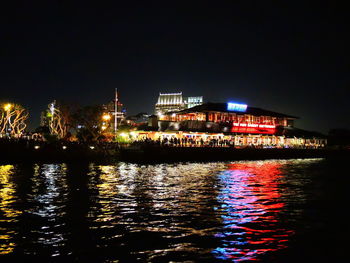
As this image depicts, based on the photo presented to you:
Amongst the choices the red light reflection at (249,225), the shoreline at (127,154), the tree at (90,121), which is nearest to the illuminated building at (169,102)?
the shoreline at (127,154)

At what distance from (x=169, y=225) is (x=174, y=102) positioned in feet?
467

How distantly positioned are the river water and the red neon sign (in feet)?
178

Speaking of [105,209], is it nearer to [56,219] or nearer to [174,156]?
[56,219]

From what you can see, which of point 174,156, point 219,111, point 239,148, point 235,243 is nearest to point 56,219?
point 235,243

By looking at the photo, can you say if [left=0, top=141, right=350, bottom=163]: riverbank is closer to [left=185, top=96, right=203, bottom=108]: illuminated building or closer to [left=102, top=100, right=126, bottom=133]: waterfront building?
[left=102, top=100, right=126, bottom=133]: waterfront building

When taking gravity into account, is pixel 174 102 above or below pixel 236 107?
above

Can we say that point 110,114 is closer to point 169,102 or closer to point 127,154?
point 127,154

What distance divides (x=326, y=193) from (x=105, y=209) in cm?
1373

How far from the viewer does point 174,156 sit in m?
51.4

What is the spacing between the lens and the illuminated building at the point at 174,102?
14671 centimetres

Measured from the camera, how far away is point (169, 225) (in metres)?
11.9

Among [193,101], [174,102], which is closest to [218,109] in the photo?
[193,101]

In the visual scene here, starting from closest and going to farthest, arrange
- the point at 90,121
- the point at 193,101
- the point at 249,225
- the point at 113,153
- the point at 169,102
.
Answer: the point at 249,225
the point at 113,153
the point at 90,121
the point at 193,101
the point at 169,102

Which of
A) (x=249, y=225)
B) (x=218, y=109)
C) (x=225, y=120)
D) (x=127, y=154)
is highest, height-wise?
(x=218, y=109)
